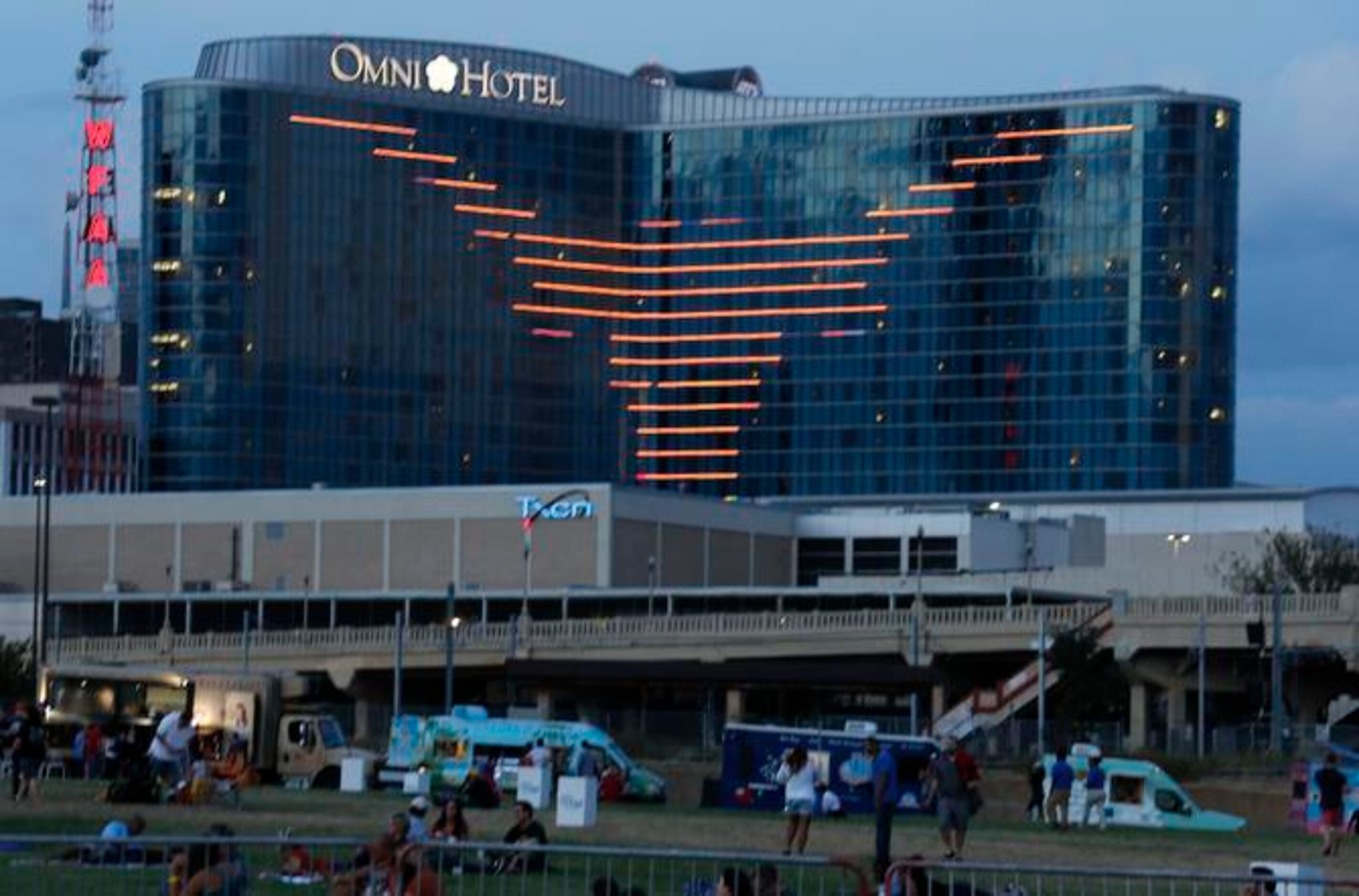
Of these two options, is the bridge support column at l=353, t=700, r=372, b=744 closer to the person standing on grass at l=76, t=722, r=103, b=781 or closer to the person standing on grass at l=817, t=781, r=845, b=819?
the person standing on grass at l=76, t=722, r=103, b=781

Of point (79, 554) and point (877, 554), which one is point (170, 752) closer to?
point (79, 554)

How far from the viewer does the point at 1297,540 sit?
6206 inches

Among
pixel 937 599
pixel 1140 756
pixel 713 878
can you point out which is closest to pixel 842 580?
pixel 937 599

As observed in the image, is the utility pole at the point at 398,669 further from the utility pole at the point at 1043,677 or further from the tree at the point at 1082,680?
the tree at the point at 1082,680

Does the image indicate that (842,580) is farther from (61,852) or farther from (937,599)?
(61,852)

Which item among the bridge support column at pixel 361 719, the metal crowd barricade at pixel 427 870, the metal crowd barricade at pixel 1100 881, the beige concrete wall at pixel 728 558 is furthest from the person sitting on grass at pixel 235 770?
the beige concrete wall at pixel 728 558

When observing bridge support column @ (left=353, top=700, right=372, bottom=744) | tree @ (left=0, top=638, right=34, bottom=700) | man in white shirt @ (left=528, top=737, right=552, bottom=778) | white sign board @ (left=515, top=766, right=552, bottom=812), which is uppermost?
man in white shirt @ (left=528, top=737, right=552, bottom=778)

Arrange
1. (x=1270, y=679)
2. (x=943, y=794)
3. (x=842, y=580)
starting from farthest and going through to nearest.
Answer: (x=842, y=580) → (x=1270, y=679) → (x=943, y=794)

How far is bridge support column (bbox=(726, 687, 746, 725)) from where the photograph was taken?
10877 centimetres

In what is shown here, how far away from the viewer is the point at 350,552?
154 metres

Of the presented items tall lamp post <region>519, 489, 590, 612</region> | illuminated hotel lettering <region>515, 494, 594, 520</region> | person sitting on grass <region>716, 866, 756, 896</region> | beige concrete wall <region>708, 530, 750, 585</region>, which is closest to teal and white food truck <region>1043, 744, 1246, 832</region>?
person sitting on grass <region>716, 866, 756, 896</region>

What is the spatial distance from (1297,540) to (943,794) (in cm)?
11460

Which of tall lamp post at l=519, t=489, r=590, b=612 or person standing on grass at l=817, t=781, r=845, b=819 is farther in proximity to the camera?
tall lamp post at l=519, t=489, r=590, b=612

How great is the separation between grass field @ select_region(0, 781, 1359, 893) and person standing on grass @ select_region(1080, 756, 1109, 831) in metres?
1.91
